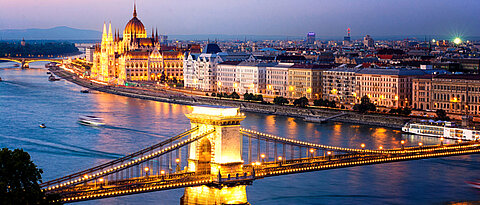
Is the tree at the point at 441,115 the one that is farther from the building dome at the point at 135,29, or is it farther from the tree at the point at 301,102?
the building dome at the point at 135,29

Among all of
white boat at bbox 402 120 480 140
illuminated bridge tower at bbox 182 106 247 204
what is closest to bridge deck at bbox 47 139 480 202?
illuminated bridge tower at bbox 182 106 247 204

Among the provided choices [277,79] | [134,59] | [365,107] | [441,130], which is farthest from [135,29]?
[441,130]

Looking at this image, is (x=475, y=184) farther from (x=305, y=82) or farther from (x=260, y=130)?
(x=305, y=82)

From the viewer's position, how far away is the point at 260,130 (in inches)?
1222

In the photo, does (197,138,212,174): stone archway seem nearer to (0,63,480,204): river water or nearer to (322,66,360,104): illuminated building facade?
(0,63,480,204): river water

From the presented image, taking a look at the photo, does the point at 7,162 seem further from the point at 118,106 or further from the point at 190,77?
the point at 190,77

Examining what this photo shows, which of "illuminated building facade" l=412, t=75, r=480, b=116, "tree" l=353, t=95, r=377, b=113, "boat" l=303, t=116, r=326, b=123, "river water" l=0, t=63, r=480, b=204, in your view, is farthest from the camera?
"tree" l=353, t=95, r=377, b=113

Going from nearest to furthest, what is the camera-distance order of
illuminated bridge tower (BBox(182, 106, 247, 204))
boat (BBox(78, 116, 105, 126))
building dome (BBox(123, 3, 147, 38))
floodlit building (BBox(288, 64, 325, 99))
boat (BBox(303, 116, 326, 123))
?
illuminated bridge tower (BBox(182, 106, 247, 204))
boat (BBox(78, 116, 105, 126))
boat (BBox(303, 116, 326, 123))
floodlit building (BBox(288, 64, 325, 99))
building dome (BBox(123, 3, 147, 38))

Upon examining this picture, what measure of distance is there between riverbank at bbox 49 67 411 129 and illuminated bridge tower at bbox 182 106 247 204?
58.0ft

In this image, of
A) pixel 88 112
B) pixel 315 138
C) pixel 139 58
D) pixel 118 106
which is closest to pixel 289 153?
pixel 315 138

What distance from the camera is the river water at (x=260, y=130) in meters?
19.6

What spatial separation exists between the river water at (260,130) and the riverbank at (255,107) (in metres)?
0.94

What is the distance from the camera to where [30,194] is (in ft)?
42.8

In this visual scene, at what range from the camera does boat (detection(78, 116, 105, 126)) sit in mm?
33156
